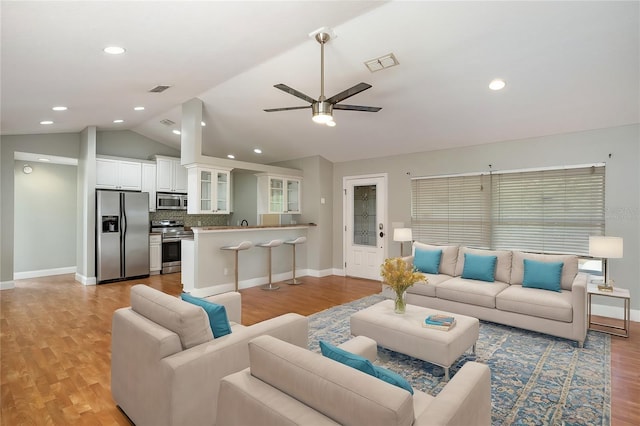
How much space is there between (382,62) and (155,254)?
6123 millimetres

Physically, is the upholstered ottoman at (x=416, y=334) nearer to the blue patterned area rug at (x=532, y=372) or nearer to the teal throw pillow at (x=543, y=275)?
the blue patterned area rug at (x=532, y=372)

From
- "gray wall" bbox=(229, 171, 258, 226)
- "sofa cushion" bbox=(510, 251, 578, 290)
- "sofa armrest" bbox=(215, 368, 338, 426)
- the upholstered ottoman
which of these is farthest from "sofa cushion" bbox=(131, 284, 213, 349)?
"gray wall" bbox=(229, 171, 258, 226)

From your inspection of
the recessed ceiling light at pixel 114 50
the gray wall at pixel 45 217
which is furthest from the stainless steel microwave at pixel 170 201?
the recessed ceiling light at pixel 114 50

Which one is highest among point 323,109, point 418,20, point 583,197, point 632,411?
point 418,20

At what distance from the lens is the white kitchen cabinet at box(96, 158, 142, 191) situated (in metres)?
6.66

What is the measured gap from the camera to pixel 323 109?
3.18 metres

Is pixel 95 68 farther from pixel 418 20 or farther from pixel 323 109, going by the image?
pixel 418 20

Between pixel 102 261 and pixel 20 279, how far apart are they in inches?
71.3

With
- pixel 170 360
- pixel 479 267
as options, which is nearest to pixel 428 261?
pixel 479 267

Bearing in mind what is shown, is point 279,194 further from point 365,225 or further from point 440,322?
point 440,322

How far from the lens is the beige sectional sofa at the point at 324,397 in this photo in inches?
46.6

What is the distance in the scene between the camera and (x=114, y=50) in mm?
2893

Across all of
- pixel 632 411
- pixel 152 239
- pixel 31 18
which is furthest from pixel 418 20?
pixel 152 239

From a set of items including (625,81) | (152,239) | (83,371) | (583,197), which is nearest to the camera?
(83,371)
